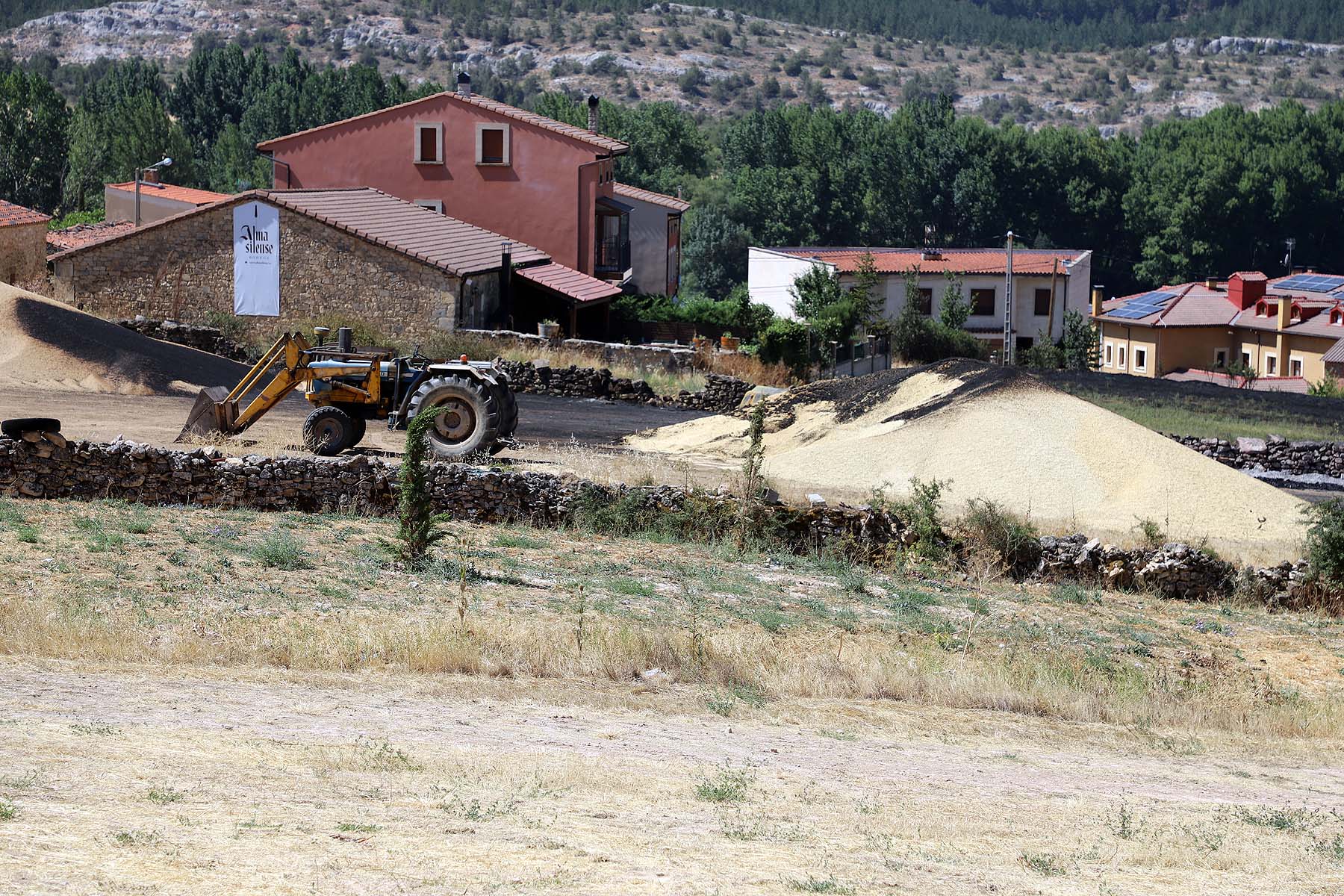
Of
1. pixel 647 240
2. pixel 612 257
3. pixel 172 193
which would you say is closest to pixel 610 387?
pixel 612 257

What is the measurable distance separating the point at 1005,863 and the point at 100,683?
308 inches

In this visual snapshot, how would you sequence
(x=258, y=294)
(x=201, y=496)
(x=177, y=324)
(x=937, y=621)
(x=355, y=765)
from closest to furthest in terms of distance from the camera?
(x=355, y=765) → (x=937, y=621) → (x=201, y=496) → (x=177, y=324) → (x=258, y=294)

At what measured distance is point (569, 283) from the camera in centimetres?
4612

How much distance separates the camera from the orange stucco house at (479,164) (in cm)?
5253

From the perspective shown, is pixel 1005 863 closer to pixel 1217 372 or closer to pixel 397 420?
pixel 397 420

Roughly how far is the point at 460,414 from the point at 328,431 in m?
2.29

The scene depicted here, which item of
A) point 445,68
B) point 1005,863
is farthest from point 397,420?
point 445,68

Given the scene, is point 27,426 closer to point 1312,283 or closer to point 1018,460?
point 1018,460

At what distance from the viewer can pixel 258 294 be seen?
42.6 m

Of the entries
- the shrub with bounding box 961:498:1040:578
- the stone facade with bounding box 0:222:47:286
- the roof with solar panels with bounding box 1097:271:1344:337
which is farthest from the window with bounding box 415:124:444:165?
the roof with solar panels with bounding box 1097:271:1344:337

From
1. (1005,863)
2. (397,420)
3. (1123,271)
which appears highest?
(1123,271)

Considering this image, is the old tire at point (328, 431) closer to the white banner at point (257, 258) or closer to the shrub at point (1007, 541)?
the shrub at point (1007, 541)

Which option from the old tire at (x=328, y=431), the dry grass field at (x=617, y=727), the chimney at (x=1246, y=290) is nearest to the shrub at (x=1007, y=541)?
the dry grass field at (x=617, y=727)

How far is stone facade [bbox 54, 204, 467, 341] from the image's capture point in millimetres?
42062
